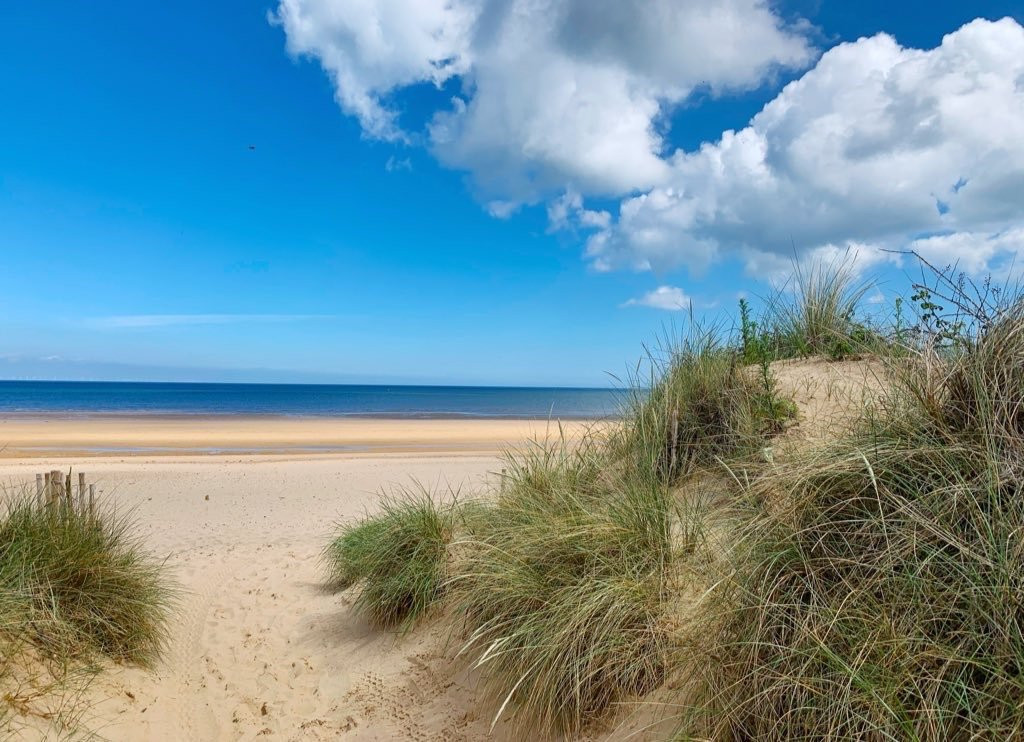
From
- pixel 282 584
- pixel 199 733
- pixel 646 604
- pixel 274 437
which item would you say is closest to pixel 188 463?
pixel 274 437

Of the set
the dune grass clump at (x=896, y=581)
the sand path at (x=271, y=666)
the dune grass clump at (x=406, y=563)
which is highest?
the dune grass clump at (x=896, y=581)

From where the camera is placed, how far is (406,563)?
228 inches

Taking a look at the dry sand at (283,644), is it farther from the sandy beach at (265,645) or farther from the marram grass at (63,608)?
the marram grass at (63,608)

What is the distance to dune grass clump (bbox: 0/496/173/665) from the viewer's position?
4.26 m

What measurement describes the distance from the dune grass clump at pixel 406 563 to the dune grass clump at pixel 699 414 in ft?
6.15

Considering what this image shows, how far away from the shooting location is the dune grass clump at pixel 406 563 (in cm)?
561

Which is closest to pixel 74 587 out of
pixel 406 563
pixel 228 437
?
pixel 406 563

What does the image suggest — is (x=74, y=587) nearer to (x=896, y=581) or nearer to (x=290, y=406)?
(x=896, y=581)

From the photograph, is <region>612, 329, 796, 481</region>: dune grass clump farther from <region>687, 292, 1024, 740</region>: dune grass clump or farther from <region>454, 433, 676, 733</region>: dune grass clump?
<region>687, 292, 1024, 740</region>: dune grass clump

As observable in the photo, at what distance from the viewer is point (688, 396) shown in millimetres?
6023

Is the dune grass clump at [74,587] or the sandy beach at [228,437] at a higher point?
the dune grass clump at [74,587]

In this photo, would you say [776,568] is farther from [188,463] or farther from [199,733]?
[188,463]

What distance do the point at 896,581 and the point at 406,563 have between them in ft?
13.8

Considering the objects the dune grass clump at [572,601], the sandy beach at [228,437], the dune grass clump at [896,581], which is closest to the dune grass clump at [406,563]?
the dune grass clump at [572,601]
